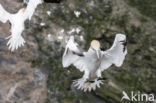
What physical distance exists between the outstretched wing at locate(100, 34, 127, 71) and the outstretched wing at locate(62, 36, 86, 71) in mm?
220

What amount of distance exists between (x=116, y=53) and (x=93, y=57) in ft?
0.84

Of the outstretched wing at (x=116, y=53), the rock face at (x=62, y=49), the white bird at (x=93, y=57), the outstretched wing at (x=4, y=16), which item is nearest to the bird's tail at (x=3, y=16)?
the outstretched wing at (x=4, y=16)

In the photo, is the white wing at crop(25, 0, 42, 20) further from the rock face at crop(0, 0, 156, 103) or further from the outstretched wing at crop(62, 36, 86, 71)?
the rock face at crop(0, 0, 156, 103)

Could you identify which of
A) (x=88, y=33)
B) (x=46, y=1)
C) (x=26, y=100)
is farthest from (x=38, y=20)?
(x=26, y=100)

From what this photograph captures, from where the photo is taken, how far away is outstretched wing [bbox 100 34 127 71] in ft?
8.02

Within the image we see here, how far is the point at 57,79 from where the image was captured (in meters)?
3.54

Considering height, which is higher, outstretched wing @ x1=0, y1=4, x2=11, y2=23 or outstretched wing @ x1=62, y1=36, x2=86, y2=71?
outstretched wing @ x1=0, y1=4, x2=11, y2=23

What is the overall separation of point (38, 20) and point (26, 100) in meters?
1.10

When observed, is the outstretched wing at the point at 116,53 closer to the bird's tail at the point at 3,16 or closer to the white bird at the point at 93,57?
the white bird at the point at 93,57

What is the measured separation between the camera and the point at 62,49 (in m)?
3.56

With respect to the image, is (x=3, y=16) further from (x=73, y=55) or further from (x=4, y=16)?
(x=73, y=55)

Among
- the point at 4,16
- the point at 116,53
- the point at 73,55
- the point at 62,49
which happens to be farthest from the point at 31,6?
the point at 62,49

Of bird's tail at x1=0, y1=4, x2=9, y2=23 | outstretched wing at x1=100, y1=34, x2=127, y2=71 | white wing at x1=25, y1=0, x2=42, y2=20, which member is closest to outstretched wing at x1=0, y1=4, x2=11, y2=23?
bird's tail at x1=0, y1=4, x2=9, y2=23

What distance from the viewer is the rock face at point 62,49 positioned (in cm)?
337
